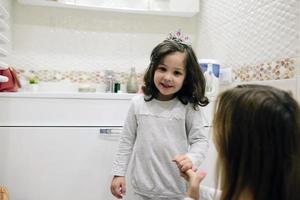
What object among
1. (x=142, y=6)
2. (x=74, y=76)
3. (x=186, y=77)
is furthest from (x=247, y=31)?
(x=74, y=76)

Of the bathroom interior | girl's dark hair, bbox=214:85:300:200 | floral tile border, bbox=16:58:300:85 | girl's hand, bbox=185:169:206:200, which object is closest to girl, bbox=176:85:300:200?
girl's dark hair, bbox=214:85:300:200

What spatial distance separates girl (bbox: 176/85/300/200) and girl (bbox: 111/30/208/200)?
509mm

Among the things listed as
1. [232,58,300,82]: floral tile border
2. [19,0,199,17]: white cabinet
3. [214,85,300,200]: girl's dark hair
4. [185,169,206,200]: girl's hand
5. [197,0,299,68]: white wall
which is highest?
[19,0,199,17]: white cabinet

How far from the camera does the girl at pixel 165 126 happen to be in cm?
116

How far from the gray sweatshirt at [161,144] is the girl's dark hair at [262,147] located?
50 centimetres

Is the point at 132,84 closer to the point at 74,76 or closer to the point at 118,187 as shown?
the point at 74,76

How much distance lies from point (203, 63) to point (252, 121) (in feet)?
4.11

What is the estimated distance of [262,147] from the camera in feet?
1.95

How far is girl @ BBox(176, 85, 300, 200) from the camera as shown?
0.59 metres

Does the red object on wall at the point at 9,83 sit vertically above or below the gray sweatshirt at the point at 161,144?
above

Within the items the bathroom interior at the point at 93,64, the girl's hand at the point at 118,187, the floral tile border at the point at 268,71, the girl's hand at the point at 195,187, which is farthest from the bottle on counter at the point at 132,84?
the girl's hand at the point at 195,187

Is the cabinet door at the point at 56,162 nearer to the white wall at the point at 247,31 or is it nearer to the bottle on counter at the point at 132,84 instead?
the bottle on counter at the point at 132,84

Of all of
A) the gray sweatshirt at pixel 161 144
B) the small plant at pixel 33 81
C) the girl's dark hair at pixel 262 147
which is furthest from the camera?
the small plant at pixel 33 81

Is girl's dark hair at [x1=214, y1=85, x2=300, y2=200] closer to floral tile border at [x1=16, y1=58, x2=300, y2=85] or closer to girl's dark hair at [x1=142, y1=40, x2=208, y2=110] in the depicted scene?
girl's dark hair at [x1=142, y1=40, x2=208, y2=110]
